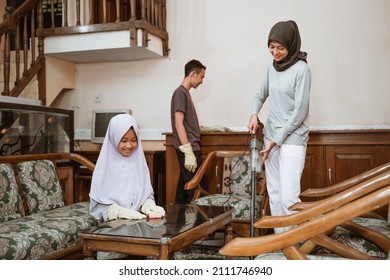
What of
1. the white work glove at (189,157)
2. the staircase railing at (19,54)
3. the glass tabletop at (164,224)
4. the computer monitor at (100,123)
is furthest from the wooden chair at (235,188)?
the staircase railing at (19,54)

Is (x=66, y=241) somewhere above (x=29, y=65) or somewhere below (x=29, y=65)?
below

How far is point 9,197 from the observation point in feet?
8.87

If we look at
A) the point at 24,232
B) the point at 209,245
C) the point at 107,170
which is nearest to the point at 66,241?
the point at 24,232

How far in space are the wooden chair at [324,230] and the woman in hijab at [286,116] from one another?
601mm

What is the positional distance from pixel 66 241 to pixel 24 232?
0.26 metres

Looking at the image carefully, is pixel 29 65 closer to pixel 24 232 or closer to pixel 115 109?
pixel 115 109

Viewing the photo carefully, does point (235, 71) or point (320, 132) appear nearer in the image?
point (320, 132)

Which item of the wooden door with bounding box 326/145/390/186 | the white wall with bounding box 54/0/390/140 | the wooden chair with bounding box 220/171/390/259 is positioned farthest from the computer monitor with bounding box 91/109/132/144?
the wooden chair with bounding box 220/171/390/259

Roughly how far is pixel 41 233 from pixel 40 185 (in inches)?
29.3

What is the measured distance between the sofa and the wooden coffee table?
1.50 feet

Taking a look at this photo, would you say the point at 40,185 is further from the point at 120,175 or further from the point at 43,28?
the point at 43,28

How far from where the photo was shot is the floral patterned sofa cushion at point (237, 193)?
10.1ft

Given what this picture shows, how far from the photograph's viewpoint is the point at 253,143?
221 centimetres
